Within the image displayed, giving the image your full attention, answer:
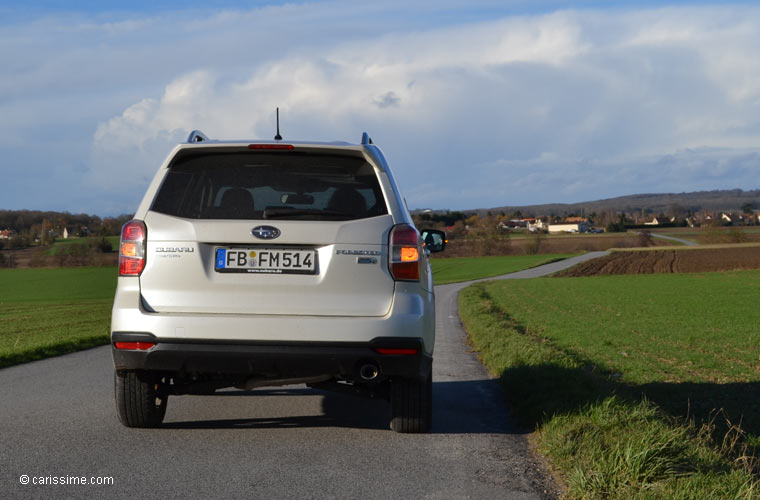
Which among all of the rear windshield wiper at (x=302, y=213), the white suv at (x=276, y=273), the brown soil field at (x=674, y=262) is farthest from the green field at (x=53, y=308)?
the brown soil field at (x=674, y=262)

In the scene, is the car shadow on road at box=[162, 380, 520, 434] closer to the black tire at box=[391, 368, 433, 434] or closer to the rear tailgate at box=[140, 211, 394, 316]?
the black tire at box=[391, 368, 433, 434]

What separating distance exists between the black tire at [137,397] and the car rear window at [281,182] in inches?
47.0

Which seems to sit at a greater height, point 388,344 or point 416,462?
point 388,344

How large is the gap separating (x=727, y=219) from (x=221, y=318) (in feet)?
530

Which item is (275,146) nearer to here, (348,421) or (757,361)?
(348,421)

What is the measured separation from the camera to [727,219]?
153500mm

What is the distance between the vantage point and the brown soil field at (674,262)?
71287 millimetres

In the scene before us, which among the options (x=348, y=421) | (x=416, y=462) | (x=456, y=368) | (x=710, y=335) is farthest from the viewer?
(x=710, y=335)

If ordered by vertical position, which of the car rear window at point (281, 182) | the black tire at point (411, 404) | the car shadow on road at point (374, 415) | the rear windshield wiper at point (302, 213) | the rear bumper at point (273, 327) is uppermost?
the car rear window at point (281, 182)

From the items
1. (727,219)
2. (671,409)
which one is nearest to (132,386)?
(671,409)

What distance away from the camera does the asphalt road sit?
4.41m

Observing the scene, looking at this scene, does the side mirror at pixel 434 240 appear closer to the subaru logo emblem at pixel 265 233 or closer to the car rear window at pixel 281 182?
the car rear window at pixel 281 182

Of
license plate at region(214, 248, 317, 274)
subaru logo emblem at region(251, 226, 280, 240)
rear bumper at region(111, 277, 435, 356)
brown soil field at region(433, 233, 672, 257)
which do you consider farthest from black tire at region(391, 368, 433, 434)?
brown soil field at region(433, 233, 672, 257)

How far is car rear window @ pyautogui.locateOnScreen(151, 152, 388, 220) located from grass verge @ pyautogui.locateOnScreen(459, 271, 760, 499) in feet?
6.60
